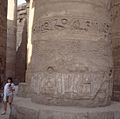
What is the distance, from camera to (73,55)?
4254 millimetres

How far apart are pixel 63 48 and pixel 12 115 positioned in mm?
1862

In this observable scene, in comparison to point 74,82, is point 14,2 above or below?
above

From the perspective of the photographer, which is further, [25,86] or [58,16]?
[25,86]

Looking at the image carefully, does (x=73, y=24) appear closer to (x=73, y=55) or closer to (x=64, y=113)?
(x=73, y=55)

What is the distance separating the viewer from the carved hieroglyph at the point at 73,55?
4242 millimetres

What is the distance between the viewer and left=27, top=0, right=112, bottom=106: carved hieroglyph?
4242 mm

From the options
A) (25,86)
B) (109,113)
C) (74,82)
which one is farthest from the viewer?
(25,86)

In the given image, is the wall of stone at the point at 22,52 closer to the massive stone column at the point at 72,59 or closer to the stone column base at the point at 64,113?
the massive stone column at the point at 72,59

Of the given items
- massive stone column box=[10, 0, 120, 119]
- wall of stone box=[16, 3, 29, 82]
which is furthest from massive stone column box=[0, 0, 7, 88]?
wall of stone box=[16, 3, 29, 82]

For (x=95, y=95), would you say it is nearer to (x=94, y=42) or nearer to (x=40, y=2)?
(x=94, y=42)

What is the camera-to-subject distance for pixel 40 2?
4773mm

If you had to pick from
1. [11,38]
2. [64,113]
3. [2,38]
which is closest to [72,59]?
[64,113]

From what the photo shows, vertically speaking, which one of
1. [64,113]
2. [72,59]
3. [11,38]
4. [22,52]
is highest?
[11,38]

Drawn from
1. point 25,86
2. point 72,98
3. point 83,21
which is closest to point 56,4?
point 83,21
